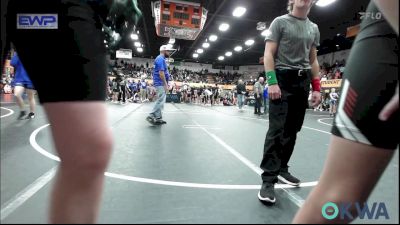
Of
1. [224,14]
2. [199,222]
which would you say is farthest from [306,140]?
[224,14]

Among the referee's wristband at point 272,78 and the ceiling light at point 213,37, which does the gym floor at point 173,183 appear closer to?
the referee's wristband at point 272,78

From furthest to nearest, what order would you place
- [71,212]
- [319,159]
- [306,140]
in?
[306,140] < [319,159] < [71,212]

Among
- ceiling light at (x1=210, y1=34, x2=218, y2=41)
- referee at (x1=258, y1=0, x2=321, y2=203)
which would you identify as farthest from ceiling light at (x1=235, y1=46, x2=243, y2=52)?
referee at (x1=258, y1=0, x2=321, y2=203)

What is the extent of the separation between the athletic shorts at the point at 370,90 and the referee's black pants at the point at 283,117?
130cm

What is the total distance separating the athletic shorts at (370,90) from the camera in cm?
75

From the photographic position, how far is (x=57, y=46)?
75cm

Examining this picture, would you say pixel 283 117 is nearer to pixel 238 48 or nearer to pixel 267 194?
pixel 267 194

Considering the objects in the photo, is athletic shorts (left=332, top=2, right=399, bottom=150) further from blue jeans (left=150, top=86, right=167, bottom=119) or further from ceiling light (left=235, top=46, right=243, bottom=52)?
ceiling light (left=235, top=46, right=243, bottom=52)

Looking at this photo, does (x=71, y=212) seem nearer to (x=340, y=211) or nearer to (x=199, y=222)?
(x=340, y=211)

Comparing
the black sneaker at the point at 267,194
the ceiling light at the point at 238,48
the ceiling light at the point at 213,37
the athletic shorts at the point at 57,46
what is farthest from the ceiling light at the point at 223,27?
the athletic shorts at the point at 57,46

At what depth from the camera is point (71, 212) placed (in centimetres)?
72

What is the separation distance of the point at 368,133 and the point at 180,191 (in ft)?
5.18

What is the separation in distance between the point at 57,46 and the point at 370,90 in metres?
0.87

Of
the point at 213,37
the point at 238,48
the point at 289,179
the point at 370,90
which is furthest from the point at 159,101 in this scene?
the point at 238,48
